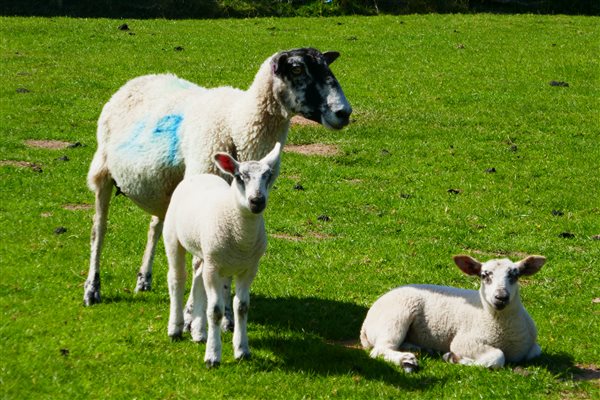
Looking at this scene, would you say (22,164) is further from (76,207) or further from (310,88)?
(310,88)

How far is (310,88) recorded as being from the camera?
9594mm

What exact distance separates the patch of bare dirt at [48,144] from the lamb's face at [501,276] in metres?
11.5

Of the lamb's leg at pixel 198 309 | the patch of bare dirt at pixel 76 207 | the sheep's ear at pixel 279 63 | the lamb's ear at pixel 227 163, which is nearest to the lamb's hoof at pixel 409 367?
the lamb's leg at pixel 198 309

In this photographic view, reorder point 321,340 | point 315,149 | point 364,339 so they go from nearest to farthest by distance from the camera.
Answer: point 364,339, point 321,340, point 315,149

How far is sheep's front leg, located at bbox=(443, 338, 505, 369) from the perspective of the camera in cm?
895

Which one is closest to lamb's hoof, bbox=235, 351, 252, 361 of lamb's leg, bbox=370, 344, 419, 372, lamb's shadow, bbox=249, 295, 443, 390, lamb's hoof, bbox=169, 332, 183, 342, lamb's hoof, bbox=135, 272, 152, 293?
lamb's shadow, bbox=249, 295, 443, 390

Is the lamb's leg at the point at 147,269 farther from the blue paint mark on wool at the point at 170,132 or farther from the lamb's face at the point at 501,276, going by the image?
the lamb's face at the point at 501,276

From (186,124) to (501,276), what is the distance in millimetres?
3415

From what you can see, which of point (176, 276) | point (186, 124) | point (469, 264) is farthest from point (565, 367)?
point (186, 124)

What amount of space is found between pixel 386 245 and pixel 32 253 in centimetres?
454

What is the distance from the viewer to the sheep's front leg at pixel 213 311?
848cm

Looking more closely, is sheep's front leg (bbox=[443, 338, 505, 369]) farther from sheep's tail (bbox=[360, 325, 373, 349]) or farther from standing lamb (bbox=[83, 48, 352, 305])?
standing lamb (bbox=[83, 48, 352, 305])

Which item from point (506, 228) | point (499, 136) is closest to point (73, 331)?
point (506, 228)

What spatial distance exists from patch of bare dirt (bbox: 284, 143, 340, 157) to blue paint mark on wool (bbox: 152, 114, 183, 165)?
8.70 meters
